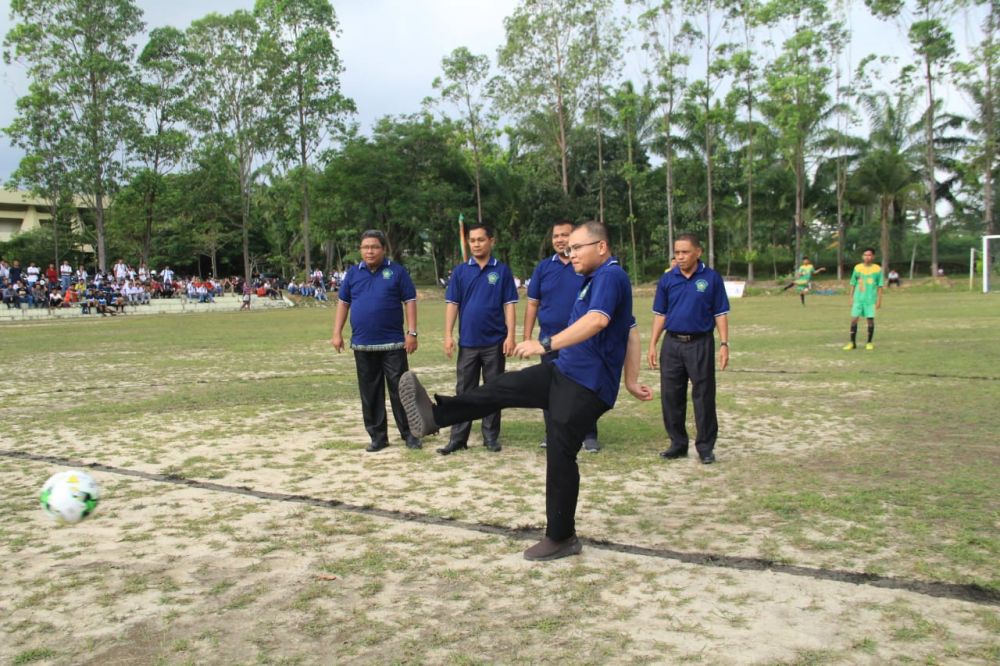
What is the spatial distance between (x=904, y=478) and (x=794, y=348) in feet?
32.8

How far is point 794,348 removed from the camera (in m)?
15.5

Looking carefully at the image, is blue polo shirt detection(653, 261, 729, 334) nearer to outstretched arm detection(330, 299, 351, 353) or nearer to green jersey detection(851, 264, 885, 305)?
outstretched arm detection(330, 299, 351, 353)

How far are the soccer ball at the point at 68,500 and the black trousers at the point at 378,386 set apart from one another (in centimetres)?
279

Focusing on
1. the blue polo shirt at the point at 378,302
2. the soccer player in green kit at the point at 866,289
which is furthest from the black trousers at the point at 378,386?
the soccer player in green kit at the point at 866,289

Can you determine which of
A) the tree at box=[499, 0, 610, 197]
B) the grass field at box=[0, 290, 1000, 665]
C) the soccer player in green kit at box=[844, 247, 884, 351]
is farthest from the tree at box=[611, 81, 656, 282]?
the grass field at box=[0, 290, 1000, 665]

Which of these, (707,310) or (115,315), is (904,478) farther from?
(115,315)

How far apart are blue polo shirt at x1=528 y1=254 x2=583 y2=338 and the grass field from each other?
3.79 ft

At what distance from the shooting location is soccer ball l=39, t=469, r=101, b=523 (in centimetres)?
459

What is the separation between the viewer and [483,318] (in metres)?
7.23

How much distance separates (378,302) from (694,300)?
2.76 m

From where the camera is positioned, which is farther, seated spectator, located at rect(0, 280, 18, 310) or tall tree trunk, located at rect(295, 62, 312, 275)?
tall tree trunk, located at rect(295, 62, 312, 275)

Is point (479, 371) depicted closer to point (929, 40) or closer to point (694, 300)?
point (694, 300)

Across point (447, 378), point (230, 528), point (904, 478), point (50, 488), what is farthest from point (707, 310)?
point (447, 378)

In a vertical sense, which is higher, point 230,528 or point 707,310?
point 707,310
